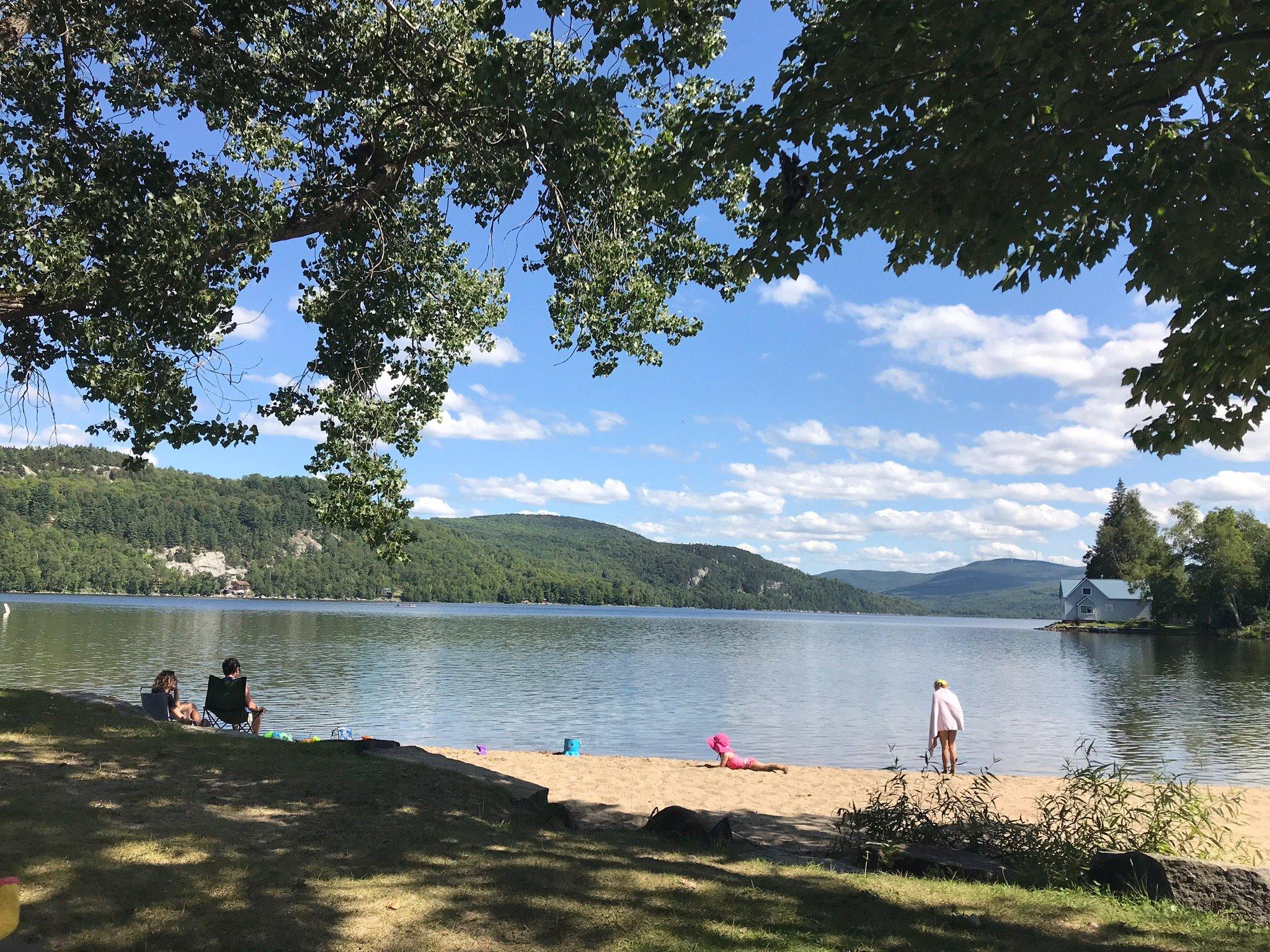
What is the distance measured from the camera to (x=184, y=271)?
883 centimetres

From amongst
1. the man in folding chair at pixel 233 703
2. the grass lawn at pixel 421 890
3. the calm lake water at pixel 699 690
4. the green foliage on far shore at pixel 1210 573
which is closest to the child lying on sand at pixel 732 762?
the calm lake water at pixel 699 690

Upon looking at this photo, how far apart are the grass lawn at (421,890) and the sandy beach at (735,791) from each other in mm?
2255

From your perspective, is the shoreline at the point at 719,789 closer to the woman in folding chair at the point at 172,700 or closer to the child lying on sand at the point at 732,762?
the child lying on sand at the point at 732,762

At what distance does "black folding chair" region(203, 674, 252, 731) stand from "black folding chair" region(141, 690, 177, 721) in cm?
68

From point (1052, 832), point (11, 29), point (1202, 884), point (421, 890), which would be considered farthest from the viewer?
point (11, 29)

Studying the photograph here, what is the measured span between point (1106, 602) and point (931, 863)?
124890mm

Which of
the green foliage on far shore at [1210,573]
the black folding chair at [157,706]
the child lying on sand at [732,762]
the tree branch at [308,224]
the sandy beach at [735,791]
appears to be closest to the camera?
the tree branch at [308,224]

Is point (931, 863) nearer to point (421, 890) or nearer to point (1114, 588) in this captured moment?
point (421, 890)

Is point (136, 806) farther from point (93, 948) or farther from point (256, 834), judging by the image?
point (93, 948)

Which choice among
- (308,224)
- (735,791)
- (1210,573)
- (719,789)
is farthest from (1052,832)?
(1210,573)

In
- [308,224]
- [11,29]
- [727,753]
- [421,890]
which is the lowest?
[727,753]

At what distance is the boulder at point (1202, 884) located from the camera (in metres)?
5.56

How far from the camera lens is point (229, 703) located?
1258cm

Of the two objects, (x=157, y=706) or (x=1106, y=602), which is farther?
(x=1106, y=602)
